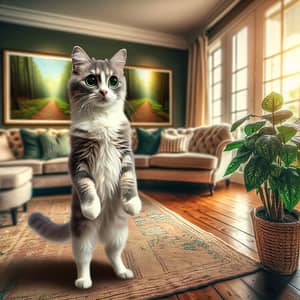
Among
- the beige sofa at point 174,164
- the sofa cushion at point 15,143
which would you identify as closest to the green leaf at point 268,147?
the beige sofa at point 174,164

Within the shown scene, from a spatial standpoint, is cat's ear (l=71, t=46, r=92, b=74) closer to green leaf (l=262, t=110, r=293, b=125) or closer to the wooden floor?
green leaf (l=262, t=110, r=293, b=125)

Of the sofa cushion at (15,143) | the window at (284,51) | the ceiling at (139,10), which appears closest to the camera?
the window at (284,51)

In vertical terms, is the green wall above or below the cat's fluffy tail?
above

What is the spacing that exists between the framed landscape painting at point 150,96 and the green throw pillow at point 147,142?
60cm

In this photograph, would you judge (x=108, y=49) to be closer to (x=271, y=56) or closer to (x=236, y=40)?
(x=236, y=40)

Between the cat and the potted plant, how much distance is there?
512 mm

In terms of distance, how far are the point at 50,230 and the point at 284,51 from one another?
2899mm

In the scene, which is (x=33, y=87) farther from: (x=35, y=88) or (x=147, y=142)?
(x=147, y=142)

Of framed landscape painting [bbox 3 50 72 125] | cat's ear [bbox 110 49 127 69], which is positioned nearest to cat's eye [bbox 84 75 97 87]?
cat's ear [bbox 110 49 127 69]

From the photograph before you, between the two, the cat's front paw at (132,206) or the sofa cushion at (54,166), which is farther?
the sofa cushion at (54,166)

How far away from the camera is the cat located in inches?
30.4

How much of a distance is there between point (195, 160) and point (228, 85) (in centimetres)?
165

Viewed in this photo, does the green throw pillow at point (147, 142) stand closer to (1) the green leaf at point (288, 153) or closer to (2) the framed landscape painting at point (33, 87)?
(2) the framed landscape painting at point (33, 87)

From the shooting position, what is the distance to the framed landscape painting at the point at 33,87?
323 cm
